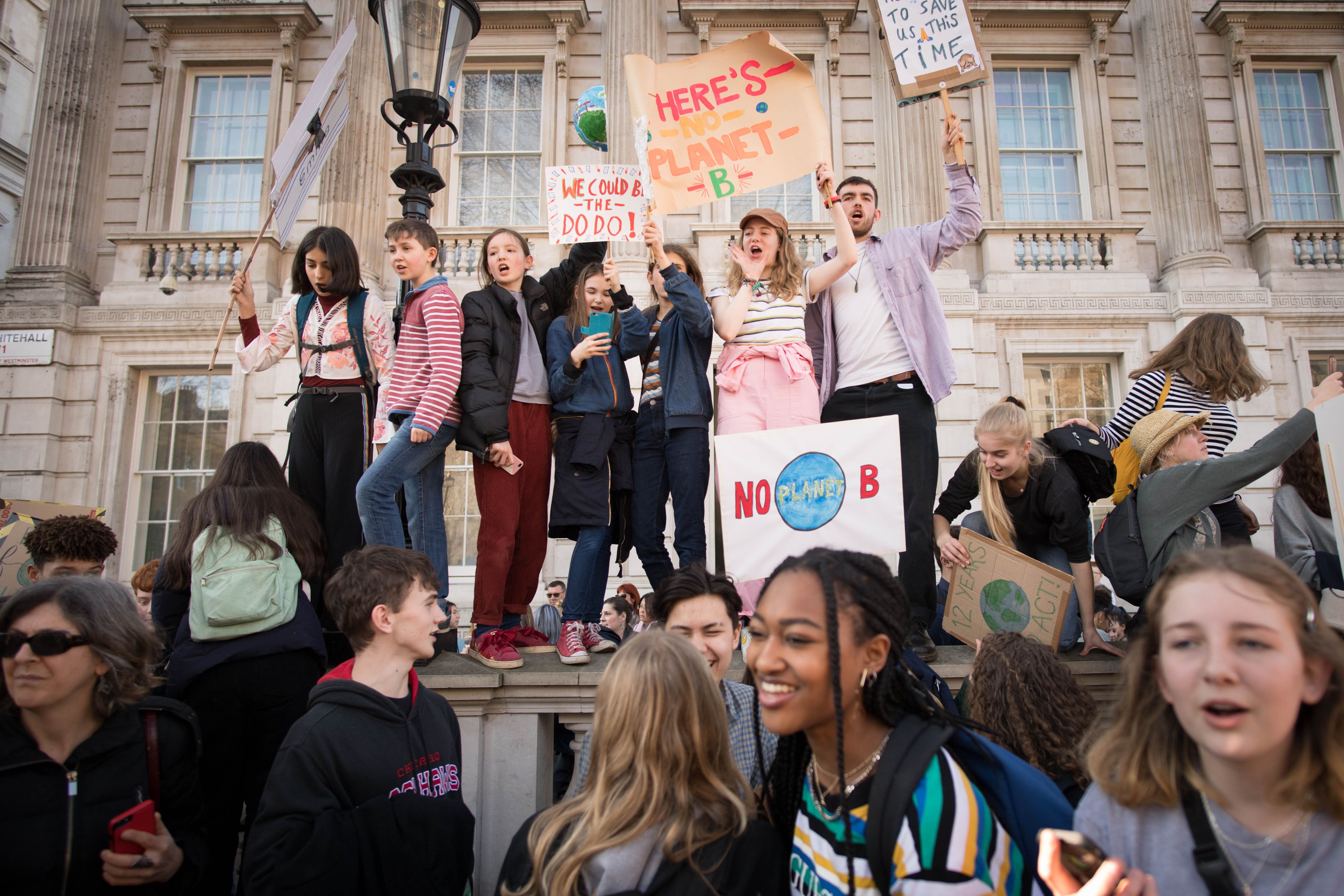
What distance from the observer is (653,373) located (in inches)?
185

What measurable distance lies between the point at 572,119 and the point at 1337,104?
10.8 m

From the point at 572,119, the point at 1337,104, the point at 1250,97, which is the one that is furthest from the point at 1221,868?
the point at 1337,104

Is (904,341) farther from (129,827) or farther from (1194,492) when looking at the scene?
(129,827)

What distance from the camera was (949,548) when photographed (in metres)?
4.25

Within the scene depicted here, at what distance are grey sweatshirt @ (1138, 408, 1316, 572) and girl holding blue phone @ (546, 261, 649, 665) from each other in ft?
8.41

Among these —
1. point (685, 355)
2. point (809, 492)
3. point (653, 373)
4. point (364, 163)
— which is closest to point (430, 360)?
point (653, 373)

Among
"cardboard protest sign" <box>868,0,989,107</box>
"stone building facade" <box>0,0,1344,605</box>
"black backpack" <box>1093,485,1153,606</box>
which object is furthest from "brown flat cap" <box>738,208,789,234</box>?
"stone building facade" <box>0,0,1344,605</box>

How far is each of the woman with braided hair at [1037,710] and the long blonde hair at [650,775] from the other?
95 cm

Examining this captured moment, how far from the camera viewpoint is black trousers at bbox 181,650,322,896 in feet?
10.7

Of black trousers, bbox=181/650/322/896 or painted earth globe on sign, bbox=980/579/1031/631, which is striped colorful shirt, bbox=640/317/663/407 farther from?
black trousers, bbox=181/650/322/896

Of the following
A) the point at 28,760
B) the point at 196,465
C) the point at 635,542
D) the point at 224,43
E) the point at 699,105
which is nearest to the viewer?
the point at 28,760

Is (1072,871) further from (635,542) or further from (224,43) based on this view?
(224,43)

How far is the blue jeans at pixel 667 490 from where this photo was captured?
442 centimetres

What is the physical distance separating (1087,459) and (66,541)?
542 centimetres
